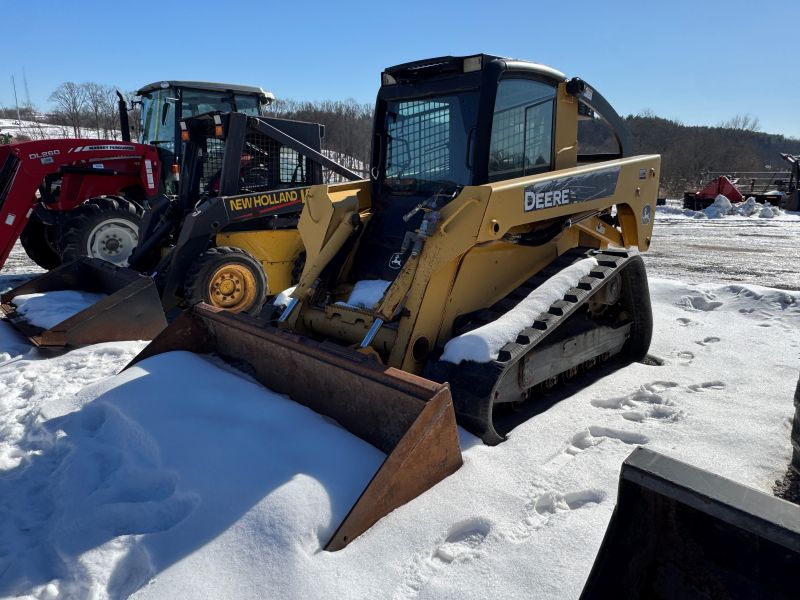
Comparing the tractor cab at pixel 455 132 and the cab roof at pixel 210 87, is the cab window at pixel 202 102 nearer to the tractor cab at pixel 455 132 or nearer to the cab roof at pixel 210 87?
the cab roof at pixel 210 87

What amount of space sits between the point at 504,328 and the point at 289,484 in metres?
1.44

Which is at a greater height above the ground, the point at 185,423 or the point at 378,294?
the point at 378,294

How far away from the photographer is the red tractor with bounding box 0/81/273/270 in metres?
7.40

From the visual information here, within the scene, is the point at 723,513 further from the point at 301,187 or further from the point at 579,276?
the point at 301,187

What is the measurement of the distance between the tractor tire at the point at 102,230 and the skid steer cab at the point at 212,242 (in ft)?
2.31

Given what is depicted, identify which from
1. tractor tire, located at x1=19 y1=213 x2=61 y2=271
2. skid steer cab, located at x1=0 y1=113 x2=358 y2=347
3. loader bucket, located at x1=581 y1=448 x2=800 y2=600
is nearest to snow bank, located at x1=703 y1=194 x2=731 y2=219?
skid steer cab, located at x1=0 y1=113 x2=358 y2=347

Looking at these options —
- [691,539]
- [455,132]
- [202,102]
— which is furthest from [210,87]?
[691,539]

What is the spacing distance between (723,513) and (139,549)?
1976 millimetres

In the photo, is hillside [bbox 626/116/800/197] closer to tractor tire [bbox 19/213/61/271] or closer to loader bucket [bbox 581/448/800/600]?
tractor tire [bbox 19/213/61/271]

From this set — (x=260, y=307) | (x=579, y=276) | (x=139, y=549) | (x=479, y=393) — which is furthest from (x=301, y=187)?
(x=139, y=549)

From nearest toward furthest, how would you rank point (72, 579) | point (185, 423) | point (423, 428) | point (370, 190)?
point (72, 579)
point (423, 428)
point (185, 423)
point (370, 190)

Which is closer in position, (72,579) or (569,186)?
(72,579)

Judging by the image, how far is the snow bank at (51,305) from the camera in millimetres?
5340

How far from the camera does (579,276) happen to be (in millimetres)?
3713
